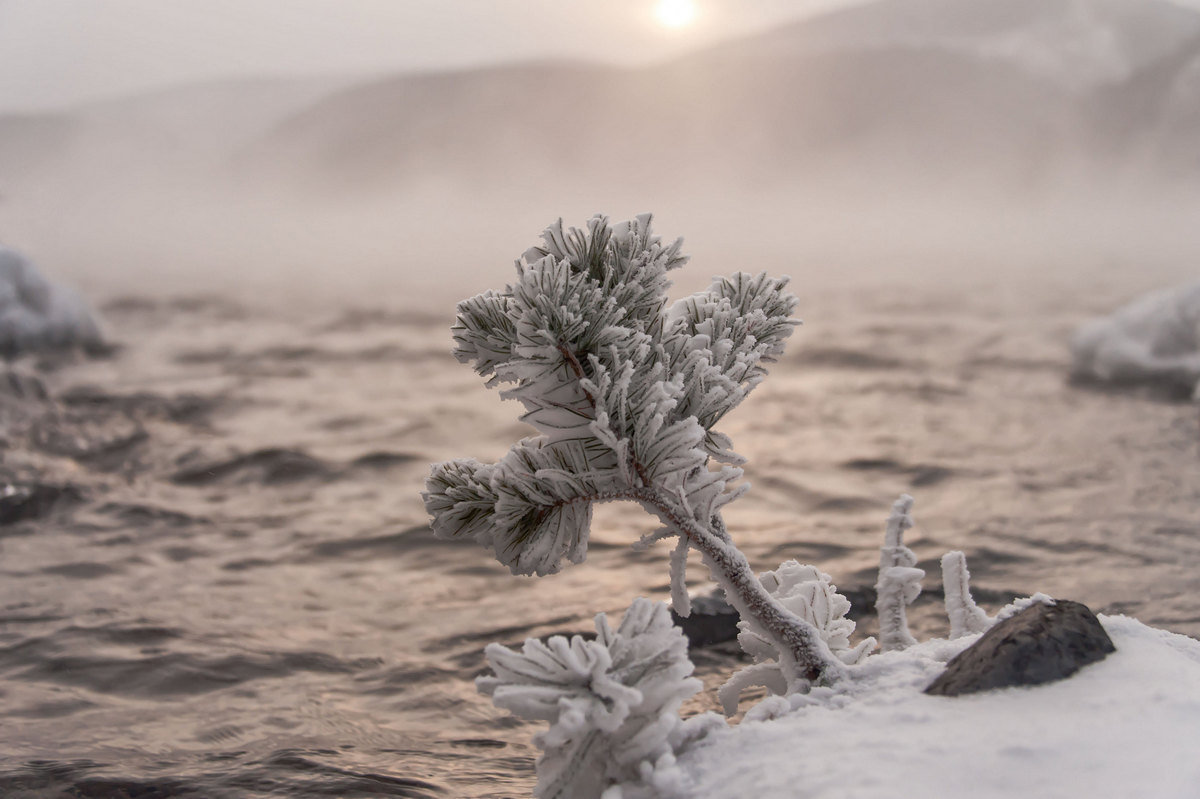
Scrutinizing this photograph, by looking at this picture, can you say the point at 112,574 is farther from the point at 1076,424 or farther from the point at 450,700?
the point at 1076,424

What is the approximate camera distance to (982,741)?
1.31 m

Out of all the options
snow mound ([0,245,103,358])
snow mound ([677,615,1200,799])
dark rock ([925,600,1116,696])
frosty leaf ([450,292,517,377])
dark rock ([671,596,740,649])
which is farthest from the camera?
Result: snow mound ([0,245,103,358])

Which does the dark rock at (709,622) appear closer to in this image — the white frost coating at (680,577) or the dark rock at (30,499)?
the white frost coating at (680,577)

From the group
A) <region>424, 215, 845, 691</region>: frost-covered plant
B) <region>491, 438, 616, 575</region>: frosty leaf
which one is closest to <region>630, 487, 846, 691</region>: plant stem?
<region>424, 215, 845, 691</region>: frost-covered plant

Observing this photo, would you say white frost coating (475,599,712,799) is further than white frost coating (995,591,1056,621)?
No

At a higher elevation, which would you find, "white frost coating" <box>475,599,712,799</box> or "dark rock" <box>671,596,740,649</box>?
"white frost coating" <box>475,599,712,799</box>

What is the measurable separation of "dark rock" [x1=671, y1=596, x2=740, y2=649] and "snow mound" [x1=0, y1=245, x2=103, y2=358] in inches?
267

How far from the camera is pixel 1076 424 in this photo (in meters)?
5.62

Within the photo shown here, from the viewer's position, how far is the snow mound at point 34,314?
25.3 ft

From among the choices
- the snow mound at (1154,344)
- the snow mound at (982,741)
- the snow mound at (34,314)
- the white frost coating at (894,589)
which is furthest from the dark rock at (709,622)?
the snow mound at (34,314)

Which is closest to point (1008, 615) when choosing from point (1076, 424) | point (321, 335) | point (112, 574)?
point (112, 574)

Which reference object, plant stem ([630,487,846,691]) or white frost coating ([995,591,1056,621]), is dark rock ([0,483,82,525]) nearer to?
plant stem ([630,487,846,691])

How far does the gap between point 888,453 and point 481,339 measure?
406 cm

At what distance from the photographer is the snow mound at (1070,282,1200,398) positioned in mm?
6227
